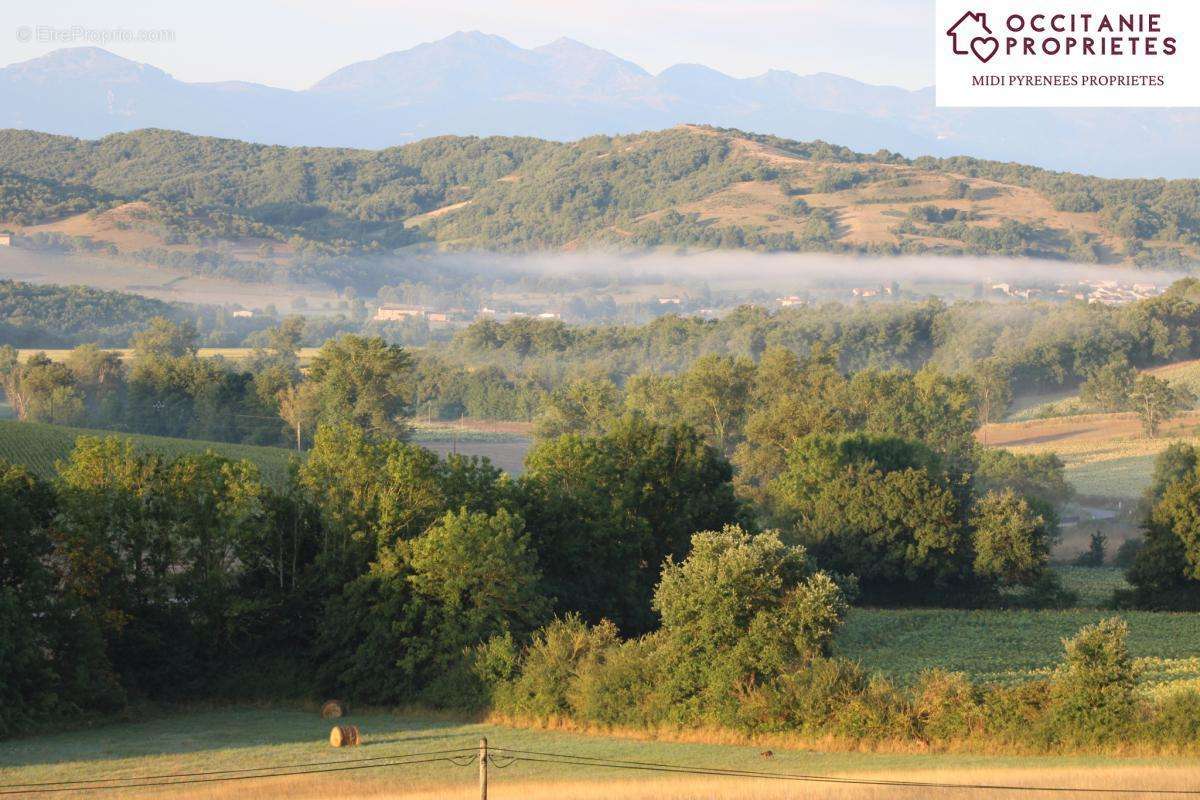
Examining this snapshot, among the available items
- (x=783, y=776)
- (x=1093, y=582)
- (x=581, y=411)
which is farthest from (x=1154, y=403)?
(x=783, y=776)

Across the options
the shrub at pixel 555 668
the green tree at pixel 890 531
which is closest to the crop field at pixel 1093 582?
the green tree at pixel 890 531

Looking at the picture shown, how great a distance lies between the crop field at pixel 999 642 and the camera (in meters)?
32.5

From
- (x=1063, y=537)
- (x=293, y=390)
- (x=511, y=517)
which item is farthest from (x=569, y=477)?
(x=293, y=390)

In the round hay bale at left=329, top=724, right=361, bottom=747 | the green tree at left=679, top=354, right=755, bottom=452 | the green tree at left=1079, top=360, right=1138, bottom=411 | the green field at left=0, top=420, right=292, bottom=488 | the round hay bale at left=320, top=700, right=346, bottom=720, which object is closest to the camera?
the round hay bale at left=329, top=724, right=361, bottom=747

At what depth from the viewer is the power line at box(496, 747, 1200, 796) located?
19141mm

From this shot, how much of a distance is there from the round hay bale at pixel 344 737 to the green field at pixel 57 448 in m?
28.0

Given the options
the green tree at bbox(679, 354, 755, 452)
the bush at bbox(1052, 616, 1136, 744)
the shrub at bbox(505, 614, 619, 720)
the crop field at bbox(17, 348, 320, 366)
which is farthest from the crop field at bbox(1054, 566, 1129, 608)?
the crop field at bbox(17, 348, 320, 366)

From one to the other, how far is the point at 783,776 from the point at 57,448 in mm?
44676

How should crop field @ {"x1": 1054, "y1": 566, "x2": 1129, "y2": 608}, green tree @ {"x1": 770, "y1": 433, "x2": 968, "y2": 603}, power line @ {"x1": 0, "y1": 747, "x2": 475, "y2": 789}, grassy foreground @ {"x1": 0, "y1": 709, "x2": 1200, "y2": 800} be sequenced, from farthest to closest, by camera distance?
green tree @ {"x1": 770, "y1": 433, "x2": 968, "y2": 603}, crop field @ {"x1": 1054, "y1": 566, "x2": 1129, "y2": 608}, power line @ {"x1": 0, "y1": 747, "x2": 475, "y2": 789}, grassy foreground @ {"x1": 0, "y1": 709, "x2": 1200, "y2": 800}

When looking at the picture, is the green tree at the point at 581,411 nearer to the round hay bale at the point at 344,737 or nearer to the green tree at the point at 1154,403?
the green tree at the point at 1154,403

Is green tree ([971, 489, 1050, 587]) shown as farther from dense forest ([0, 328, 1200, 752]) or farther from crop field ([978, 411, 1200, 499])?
crop field ([978, 411, 1200, 499])

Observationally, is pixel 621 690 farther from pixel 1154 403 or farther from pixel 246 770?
pixel 1154 403

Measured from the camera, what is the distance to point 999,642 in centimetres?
3856

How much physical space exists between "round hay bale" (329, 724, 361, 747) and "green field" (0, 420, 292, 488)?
28.0 metres
